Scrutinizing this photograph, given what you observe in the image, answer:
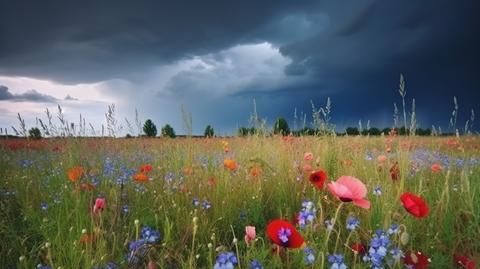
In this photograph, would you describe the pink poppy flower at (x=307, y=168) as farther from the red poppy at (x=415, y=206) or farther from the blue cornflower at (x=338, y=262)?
the blue cornflower at (x=338, y=262)

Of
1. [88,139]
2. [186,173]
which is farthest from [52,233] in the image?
[88,139]

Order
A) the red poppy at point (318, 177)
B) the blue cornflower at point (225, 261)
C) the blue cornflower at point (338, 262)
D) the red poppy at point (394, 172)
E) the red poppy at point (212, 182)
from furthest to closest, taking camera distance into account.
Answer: the red poppy at point (212, 182)
the red poppy at point (394, 172)
the red poppy at point (318, 177)
the blue cornflower at point (338, 262)
the blue cornflower at point (225, 261)

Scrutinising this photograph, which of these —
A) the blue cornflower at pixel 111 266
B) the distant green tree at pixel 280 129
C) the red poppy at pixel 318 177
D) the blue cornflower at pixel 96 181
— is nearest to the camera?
the blue cornflower at pixel 111 266

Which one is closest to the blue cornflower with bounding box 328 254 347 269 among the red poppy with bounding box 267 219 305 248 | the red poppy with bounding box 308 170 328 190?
the red poppy with bounding box 267 219 305 248

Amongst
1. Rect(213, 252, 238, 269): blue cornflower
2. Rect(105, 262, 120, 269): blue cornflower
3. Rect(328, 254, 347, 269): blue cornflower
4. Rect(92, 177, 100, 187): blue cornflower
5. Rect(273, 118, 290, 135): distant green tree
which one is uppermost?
Rect(273, 118, 290, 135): distant green tree

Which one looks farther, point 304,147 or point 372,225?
point 304,147

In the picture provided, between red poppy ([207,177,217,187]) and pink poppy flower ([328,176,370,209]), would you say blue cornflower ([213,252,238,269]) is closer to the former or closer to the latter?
pink poppy flower ([328,176,370,209])

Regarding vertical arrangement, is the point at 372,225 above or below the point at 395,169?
below

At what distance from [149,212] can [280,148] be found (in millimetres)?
1953

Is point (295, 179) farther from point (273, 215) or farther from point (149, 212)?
point (149, 212)

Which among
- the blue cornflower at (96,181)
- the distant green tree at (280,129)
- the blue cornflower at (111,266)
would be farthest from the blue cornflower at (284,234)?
the distant green tree at (280,129)

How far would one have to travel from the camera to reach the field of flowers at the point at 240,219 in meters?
2.08

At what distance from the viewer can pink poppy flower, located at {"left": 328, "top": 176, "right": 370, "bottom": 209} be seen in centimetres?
189

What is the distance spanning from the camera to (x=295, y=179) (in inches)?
152
